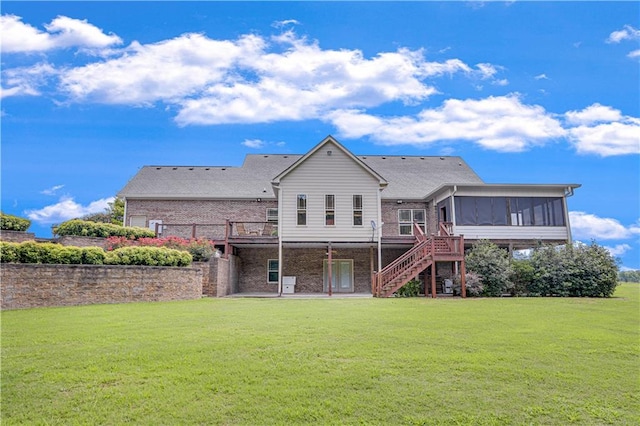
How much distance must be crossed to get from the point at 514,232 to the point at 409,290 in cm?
745

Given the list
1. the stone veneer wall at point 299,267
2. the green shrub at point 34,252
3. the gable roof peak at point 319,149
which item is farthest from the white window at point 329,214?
the green shrub at point 34,252

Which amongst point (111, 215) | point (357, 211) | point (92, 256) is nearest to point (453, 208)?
point (357, 211)

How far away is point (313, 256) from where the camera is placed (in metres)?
24.8

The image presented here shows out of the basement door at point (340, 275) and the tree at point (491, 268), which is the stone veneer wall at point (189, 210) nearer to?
the basement door at point (340, 275)

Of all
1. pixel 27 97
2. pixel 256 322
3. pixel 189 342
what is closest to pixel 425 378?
pixel 189 342

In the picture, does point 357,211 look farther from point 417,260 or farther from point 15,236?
point 15,236

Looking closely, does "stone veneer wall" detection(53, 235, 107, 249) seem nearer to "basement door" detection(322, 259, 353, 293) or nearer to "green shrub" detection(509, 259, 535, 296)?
"basement door" detection(322, 259, 353, 293)

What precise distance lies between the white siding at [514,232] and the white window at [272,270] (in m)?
9.94

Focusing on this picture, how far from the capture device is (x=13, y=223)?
738 inches

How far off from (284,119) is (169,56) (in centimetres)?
884

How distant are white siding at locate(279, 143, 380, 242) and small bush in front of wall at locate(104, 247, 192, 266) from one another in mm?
6771

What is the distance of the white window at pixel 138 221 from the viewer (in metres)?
25.2

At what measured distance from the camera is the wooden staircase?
19094 millimetres

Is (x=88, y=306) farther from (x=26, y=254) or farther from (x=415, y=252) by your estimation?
(x=415, y=252)
